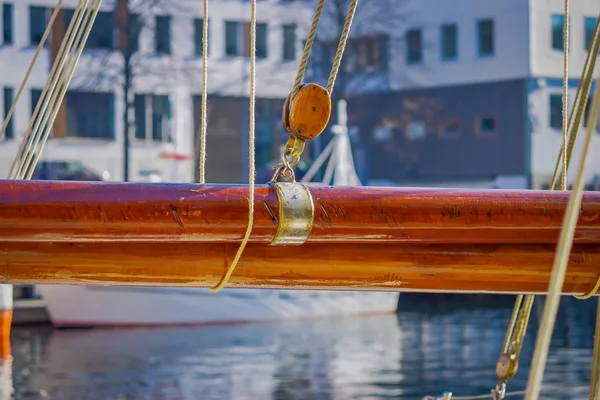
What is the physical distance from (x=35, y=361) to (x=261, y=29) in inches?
1054

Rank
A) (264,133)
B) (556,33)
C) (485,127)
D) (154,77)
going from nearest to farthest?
(556,33)
(154,77)
(485,127)
(264,133)

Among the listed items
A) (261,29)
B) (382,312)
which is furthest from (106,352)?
(261,29)

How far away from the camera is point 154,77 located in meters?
42.8

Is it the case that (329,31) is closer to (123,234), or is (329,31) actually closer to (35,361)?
(35,361)

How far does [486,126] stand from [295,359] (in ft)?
81.3

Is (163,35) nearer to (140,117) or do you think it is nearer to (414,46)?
(140,117)

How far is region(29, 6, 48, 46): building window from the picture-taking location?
41.8 meters

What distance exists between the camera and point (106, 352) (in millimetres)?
21672

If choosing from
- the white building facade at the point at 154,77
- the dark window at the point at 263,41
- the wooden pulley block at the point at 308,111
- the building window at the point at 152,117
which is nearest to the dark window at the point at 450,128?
the white building facade at the point at 154,77

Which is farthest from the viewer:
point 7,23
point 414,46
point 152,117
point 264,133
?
point 264,133

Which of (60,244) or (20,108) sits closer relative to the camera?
(60,244)

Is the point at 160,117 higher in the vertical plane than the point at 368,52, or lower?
lower

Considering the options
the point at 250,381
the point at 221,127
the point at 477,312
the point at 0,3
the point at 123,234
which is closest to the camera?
the point at 123,234

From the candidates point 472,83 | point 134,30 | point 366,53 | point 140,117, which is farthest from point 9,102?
point 472,83
